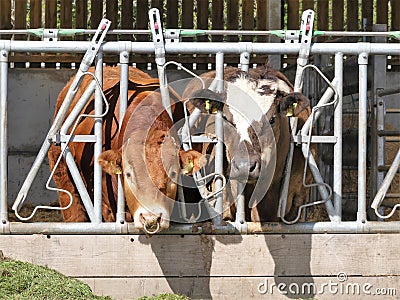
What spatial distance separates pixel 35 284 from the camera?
5039 mm

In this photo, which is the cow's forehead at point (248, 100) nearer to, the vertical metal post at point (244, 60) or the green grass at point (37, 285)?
the vertical metal post at point (244, 60)

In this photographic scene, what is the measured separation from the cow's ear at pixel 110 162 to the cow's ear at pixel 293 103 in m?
1.12

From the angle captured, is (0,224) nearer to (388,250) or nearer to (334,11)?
(388,250)

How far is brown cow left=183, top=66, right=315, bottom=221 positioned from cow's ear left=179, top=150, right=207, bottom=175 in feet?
0.67

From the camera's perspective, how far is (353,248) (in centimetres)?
586

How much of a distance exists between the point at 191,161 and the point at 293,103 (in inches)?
29.8

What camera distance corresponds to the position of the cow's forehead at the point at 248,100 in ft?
19.1

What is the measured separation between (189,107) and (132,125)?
1.05 m

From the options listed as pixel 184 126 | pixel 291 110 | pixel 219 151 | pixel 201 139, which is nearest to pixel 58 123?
pixel 184 126

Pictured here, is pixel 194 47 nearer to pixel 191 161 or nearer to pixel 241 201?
pixel 191 161

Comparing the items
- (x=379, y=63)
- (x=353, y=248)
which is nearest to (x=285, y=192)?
A: (x=353, y=248)

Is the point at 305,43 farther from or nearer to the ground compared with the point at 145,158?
farther from the ground

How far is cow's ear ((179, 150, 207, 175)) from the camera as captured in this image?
5.64m

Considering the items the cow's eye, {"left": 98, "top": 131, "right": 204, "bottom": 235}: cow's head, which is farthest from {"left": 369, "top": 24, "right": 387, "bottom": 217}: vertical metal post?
{"left": 98, "top": 131, "right": 204, "bottom": 235}: cow's head
